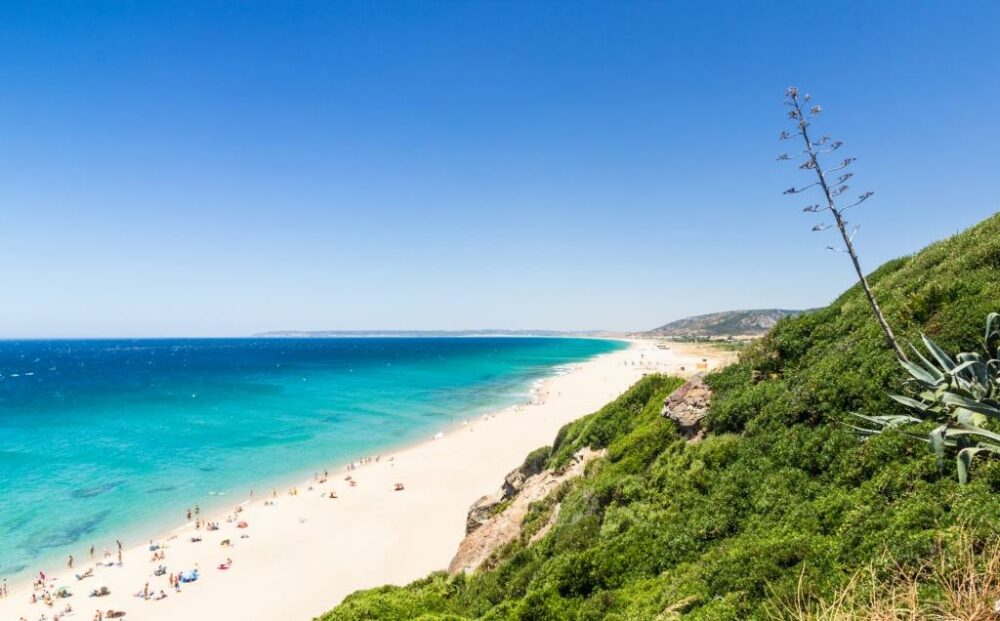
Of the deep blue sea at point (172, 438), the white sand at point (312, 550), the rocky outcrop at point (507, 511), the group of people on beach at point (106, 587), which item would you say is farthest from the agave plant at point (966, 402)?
the deep blue sea at point (172, 438)

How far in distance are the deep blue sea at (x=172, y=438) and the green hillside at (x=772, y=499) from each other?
2878 cm

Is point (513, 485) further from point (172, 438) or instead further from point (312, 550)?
point (172, 438)

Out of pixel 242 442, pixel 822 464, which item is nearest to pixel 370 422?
pixel 242 442

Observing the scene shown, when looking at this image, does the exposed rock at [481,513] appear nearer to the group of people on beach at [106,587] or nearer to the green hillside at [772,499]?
the green hillside at [772,499]

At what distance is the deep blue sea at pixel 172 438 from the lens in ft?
101

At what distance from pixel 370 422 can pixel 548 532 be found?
156 ft

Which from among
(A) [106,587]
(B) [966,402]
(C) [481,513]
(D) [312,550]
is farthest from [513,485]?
(A) [106,587]

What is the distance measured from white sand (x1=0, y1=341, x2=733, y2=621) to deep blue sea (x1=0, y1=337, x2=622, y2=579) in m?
4.29

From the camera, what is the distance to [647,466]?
13.8m

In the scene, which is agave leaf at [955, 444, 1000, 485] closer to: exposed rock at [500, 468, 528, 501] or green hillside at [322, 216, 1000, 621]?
green hillside at [322, 216, 1000, 621]

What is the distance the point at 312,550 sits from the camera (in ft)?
84.3

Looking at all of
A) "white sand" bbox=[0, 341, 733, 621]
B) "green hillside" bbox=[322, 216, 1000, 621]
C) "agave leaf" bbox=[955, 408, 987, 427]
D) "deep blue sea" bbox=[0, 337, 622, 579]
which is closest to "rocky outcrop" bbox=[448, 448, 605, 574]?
"green hillside" bbox=[322, 216, 1000, 621]

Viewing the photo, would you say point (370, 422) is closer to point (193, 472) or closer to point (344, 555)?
point (193, 472)

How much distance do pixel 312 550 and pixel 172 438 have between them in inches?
1370
